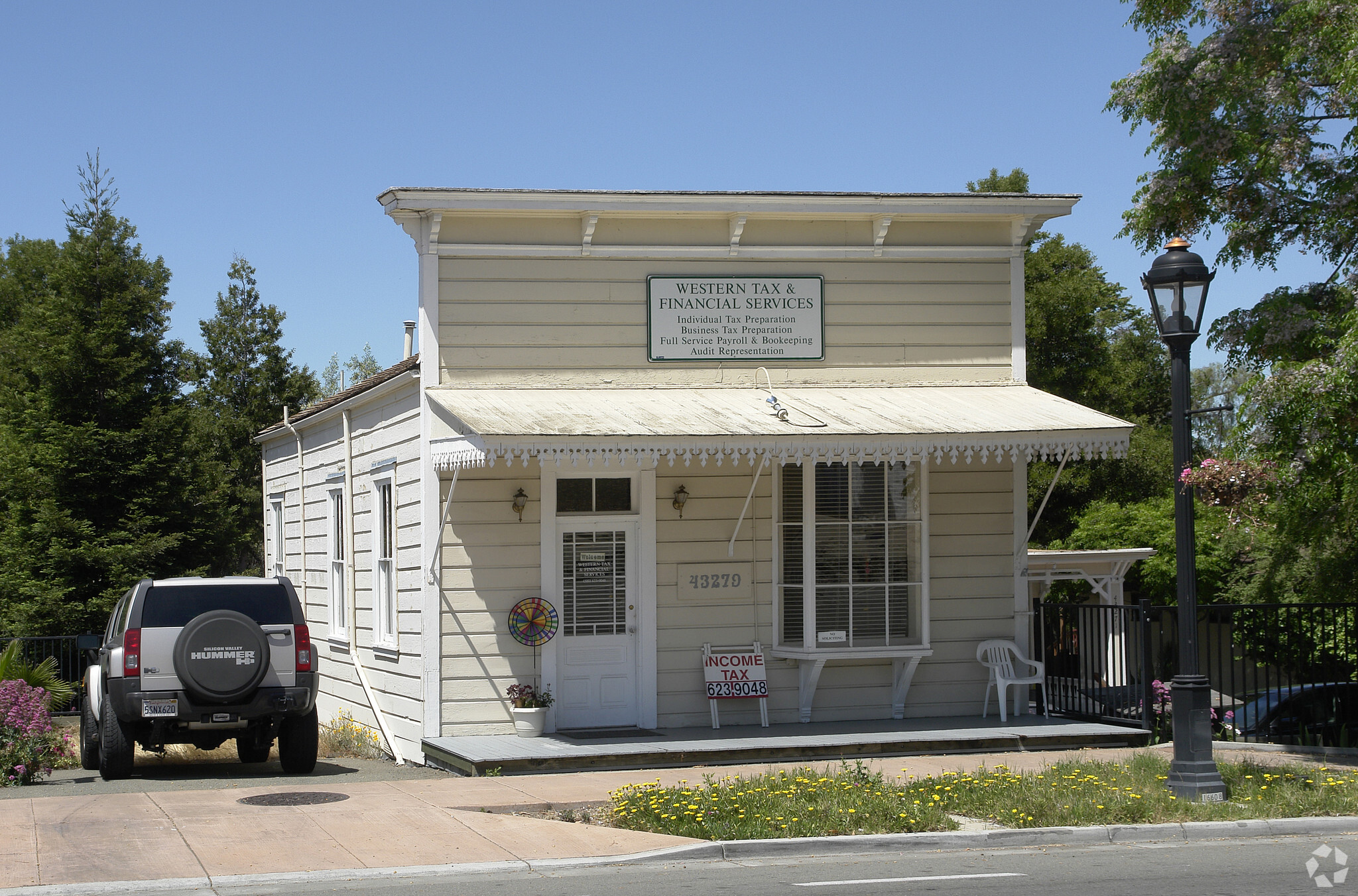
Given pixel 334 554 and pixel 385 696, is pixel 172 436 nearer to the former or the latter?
pixel 334 554

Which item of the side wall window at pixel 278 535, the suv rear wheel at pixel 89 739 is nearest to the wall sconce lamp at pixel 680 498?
the suv rear wheel at pixel 89 739

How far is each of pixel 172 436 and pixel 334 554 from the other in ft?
27.9

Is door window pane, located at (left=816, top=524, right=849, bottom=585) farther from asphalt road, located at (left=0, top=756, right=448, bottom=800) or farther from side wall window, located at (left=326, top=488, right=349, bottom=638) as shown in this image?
side wall window, located at (left=326, top=488, right=349, bottom=638)

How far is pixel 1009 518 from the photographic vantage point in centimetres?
1452

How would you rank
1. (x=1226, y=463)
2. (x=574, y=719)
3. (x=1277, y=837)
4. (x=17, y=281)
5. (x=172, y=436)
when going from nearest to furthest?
(x=1277, y=837), (x=1226, y=463), (x=574, y=719), (x=172, y=436), (x=17, y=281)

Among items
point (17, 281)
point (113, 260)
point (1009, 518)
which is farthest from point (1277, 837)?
point (17, 281)

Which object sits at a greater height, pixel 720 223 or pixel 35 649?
pixel 720 223

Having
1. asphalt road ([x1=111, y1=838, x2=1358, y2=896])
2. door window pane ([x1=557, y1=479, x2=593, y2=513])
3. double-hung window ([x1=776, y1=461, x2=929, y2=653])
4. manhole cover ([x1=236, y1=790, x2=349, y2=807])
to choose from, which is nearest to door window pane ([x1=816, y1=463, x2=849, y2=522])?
double-hung window ([x1=776, y1=461, x2=929, y2=653])

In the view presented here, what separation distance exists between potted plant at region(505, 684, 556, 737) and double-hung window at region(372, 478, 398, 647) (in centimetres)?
201

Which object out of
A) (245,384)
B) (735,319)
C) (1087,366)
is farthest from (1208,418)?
(735,319)

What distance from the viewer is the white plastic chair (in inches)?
557

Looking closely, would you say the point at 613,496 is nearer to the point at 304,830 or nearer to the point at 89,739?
the point at 304,830

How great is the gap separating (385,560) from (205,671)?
369 centimetres

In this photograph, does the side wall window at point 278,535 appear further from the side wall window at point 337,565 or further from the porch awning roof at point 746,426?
the porch awning roof at point 746,426
